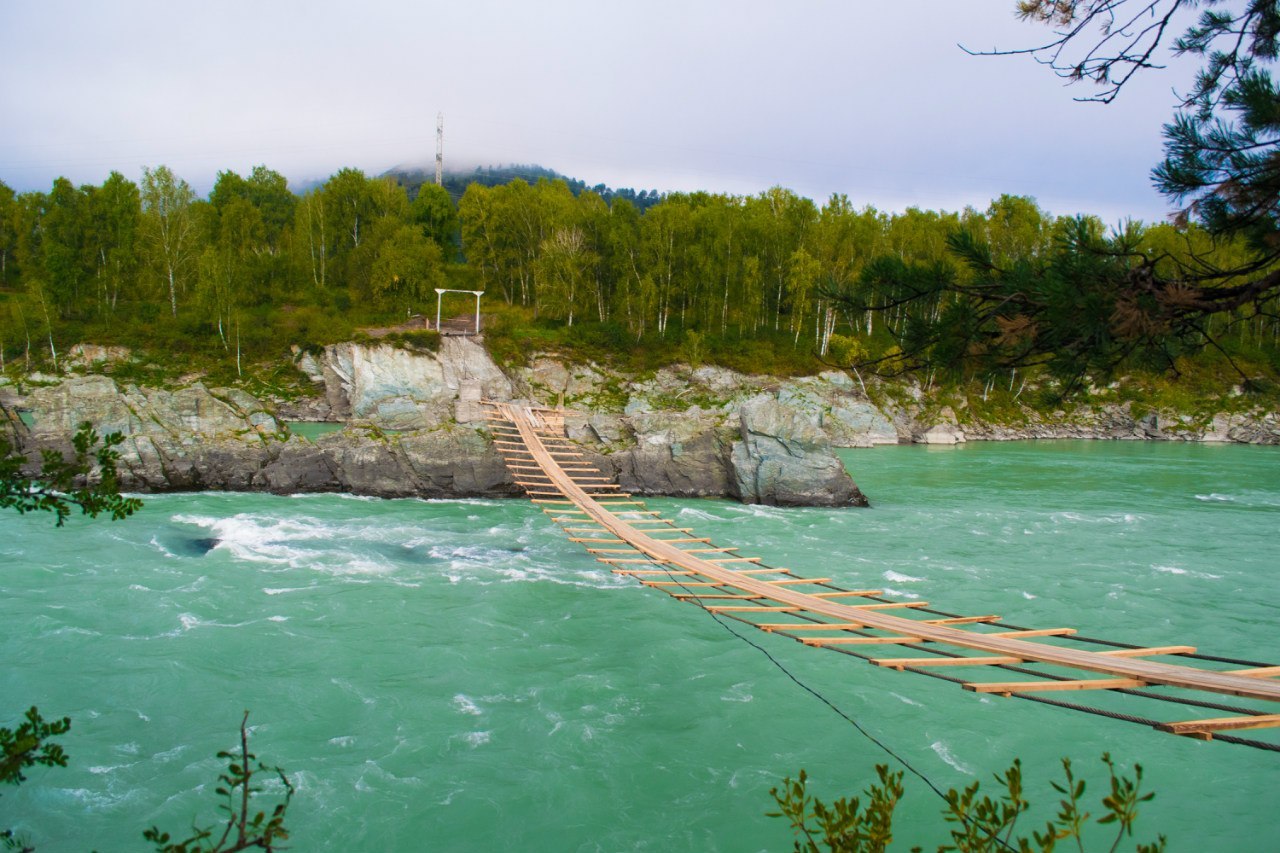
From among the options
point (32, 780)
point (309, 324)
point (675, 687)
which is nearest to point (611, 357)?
point (309, 324)

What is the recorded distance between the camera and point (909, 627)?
602 cm

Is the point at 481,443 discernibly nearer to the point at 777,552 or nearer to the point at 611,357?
the point at 777,552

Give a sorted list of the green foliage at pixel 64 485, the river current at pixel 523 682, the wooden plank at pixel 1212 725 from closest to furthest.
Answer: the green foliage at pixel 64 485, the wooden plank at pixel 1212 725, the river current at pixel 523 682

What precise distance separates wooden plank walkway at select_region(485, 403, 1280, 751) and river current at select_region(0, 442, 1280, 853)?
606 millimetres

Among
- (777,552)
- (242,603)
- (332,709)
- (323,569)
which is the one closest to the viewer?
(332,709)

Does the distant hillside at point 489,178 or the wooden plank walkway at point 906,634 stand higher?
the distant hillside at point 489,178

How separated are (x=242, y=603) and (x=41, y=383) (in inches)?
881

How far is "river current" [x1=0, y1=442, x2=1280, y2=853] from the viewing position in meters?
6.29

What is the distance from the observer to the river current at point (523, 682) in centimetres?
629

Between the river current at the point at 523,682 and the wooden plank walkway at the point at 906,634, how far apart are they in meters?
0.61

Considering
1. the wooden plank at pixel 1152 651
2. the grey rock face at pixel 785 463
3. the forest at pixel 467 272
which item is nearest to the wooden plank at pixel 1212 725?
the wooden plank at pixel 1152 651

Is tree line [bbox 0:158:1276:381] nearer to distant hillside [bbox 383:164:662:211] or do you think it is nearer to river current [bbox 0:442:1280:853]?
river current [bbox 0:442:1280:853]

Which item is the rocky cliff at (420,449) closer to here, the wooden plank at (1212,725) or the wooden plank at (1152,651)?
the wooden plank at (1152,651)

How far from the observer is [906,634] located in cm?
641
